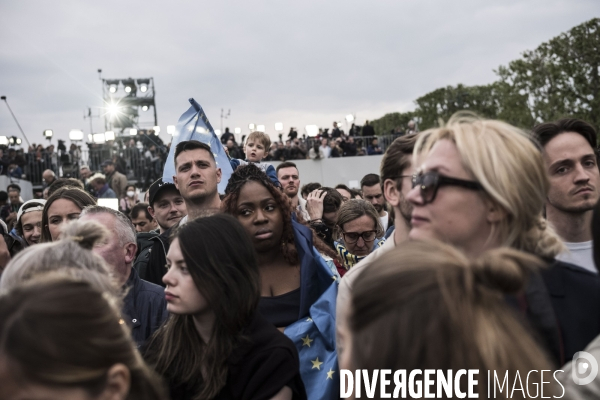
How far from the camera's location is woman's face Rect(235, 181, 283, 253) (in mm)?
3658

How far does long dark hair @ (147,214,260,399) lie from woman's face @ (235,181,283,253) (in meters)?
0.90

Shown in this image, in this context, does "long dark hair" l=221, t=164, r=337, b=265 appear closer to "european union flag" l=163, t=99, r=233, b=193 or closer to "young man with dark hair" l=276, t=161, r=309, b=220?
"european union flag" l=163, t=99, r=233, b=193

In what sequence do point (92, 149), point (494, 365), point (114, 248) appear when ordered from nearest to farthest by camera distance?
point (494, 365)
point (114, 248)
point (92, 149)

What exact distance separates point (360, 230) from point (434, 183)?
3453 mm

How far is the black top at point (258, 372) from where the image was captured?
8.27 ft

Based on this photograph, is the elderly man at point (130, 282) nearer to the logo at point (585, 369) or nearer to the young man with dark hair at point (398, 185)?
the young man with dark hair at point (398, 185)

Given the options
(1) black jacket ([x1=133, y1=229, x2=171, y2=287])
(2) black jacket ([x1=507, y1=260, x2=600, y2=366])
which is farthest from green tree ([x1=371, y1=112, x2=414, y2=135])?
(2) black jacket ([x1=507, y1=260, x2=600, y2=366])

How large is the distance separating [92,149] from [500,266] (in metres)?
22.9

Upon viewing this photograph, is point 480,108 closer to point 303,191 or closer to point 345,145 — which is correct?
point 345,145

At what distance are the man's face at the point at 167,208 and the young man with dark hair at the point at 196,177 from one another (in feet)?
3.00

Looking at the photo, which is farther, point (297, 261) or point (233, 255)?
point (297, 261)

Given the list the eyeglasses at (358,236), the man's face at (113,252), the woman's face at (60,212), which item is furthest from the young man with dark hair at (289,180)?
the man's face at (113,252)

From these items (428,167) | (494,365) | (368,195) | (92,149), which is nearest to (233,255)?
(428,167)

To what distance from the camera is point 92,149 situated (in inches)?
890
